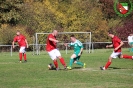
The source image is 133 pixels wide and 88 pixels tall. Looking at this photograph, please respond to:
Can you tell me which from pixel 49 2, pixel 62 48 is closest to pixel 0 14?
pixel 49 2

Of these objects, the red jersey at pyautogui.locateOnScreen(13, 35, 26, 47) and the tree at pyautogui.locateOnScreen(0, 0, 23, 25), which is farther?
the tree at pyautogui.locateOnScreen(0, 0, 23, 25)

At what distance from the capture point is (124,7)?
67.7m

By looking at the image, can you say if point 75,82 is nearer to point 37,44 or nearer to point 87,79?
point 87,79

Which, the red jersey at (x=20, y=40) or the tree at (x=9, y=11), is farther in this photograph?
the tree at (x=9, y=11)

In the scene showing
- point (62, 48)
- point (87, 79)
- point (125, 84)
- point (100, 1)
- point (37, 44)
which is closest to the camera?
point (125, 84)

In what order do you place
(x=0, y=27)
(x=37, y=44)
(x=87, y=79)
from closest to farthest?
(x=87, y=79), (x=37, y=44), (x=0, y=27)

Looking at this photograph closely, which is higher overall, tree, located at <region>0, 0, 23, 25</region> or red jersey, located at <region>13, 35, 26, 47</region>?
tree, located at <region>0, 0, 23, 25</region>

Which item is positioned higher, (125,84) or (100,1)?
(100,1)

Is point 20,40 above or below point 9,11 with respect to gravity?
below

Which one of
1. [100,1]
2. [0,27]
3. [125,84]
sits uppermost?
[100,1]

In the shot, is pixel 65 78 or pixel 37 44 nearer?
pixel 65 78

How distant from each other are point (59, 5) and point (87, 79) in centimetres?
5384

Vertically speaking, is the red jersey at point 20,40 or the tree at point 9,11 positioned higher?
the tree at point 9,11

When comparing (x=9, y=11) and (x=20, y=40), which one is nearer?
(x=20, y=40)
